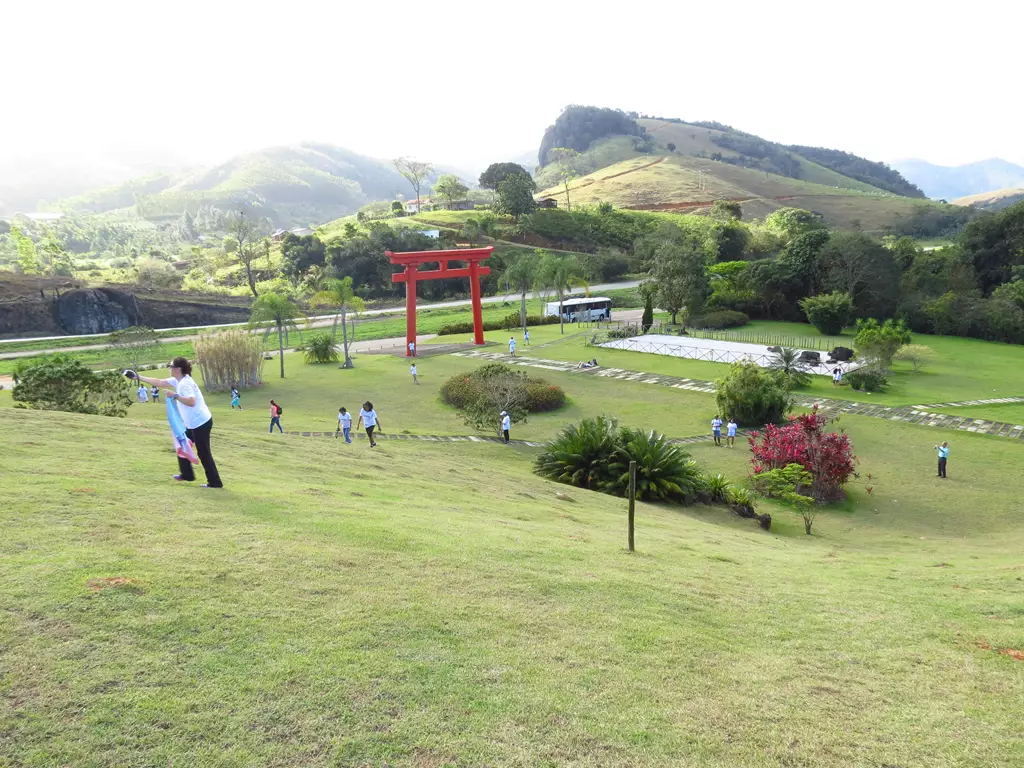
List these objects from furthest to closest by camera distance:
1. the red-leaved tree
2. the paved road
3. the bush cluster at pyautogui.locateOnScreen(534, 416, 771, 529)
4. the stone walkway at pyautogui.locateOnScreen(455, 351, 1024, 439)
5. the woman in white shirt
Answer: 1. the paved road
2. the stone walkway at pyautogui.locateOnScreen(455, 351, 1024, 439)
3. the red-leaved tree
4. the bush cluster at pyautogui.locateOnScreen(534, 416, 771, 529)
5. the woman in white shirt

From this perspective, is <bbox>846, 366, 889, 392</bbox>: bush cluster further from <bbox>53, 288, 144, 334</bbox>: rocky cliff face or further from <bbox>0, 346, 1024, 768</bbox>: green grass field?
<bbox>53, 288, 144, 334</bbox>: rocky cliff face

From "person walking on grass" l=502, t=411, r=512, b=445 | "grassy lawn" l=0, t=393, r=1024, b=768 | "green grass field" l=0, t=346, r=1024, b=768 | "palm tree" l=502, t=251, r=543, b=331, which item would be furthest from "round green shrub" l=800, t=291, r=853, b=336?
"grassy lawn" l=0, t=393, r=1024, b=768

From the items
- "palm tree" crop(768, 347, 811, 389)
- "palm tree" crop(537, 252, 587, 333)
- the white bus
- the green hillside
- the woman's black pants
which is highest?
the green hillside

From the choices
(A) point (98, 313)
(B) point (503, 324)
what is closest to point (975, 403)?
(B) point (503, 324)

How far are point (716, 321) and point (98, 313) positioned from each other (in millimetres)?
48672

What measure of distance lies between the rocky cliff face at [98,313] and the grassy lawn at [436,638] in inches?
2019

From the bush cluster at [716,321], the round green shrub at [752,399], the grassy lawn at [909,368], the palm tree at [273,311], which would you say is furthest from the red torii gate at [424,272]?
the round green shrub at [752,399]

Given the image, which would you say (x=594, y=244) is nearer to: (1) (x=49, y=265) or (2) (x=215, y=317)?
(2) (x=215, y=317)

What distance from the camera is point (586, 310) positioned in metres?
51.9

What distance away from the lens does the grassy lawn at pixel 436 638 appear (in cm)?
450

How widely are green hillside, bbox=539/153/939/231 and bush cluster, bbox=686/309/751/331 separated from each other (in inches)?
2564

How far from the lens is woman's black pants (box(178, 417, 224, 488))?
849 centimetres

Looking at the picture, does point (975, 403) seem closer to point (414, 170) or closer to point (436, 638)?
point (436, 638)

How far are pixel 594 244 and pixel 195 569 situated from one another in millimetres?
84937
